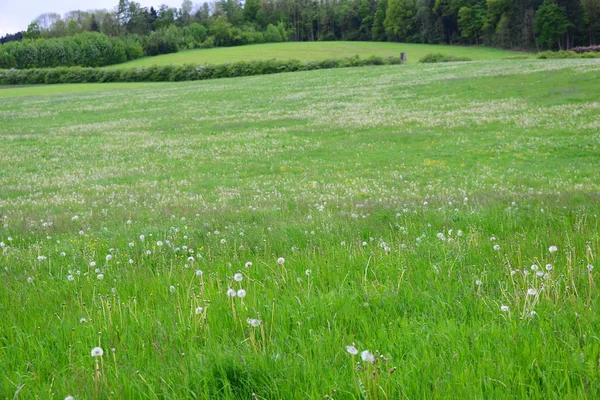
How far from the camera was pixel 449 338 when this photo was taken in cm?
329

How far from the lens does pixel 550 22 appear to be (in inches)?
4075

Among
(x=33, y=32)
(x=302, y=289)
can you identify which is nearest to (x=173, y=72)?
(x=302, y=289)

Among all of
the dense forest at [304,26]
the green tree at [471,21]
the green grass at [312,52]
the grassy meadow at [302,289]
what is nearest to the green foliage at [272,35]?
the dense forest at [304,26]

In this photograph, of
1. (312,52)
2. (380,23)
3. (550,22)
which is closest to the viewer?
(550,22)

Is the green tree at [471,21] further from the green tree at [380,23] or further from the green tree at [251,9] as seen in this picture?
the green tree at [251,9]

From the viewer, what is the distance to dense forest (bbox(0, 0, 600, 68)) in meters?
106

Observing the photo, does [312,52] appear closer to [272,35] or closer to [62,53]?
[272,35]

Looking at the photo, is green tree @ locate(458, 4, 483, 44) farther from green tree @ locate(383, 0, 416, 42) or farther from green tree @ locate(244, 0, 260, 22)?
green tree @ locate(244, 0, 260, 22)

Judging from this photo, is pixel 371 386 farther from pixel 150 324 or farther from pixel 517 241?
pixel 517 241

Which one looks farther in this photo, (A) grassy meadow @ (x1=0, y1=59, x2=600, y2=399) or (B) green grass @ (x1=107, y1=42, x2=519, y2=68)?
(B) green grass @ (x1=107, y1=42, x2=519, y2=68)

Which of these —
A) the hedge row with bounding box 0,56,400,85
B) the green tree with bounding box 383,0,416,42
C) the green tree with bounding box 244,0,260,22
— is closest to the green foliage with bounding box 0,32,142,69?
the hedge row with bounding box 0,56,400,85

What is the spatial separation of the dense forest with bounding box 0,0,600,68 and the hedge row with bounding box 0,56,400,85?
26860 mm

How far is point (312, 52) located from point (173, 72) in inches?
1485

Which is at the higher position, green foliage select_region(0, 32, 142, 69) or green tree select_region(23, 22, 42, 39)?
green tree select_region(23, 22, 42, 39)
